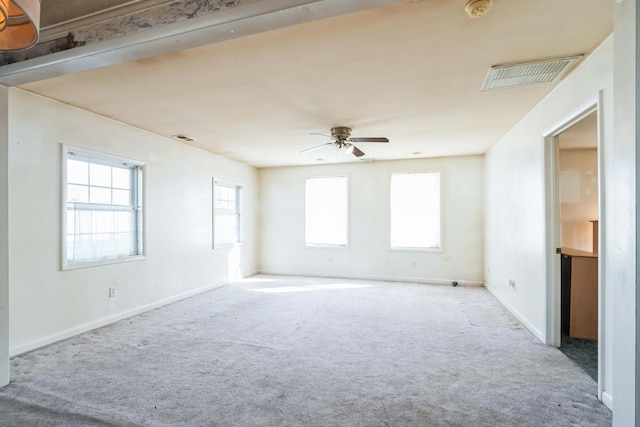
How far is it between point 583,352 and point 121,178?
5659 mm

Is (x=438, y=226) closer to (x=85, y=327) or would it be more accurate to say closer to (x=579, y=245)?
(x=579, y=245)

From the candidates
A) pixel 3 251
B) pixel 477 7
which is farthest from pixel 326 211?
pixel 477 7

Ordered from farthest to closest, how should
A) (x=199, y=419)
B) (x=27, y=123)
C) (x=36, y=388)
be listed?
(x=27, y=123) < (x=36, y=388) < (x=199, y=419)

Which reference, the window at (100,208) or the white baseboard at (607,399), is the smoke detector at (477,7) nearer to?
the white baseboard at (607,399)

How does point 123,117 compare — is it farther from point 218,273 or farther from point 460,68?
point 460,68

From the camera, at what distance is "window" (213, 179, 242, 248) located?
18.9 feet

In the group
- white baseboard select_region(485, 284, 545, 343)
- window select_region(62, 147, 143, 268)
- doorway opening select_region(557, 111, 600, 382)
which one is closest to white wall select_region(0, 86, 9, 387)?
window select_region(62, 147, 143, 268)

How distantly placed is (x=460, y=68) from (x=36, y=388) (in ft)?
13.5

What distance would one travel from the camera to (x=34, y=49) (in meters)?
2.10

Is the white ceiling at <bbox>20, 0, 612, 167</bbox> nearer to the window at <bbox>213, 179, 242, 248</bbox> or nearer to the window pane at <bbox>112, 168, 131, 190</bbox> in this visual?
the window pane at <bbox>112, 168, 131, 190</bbox>

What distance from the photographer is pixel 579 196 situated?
15.6 feet

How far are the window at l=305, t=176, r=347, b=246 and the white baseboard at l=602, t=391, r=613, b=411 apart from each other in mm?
4805

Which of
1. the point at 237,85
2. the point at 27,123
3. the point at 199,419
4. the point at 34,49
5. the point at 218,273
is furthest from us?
the point at 218,273

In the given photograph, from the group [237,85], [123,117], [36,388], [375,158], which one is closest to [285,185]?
[375,158]
